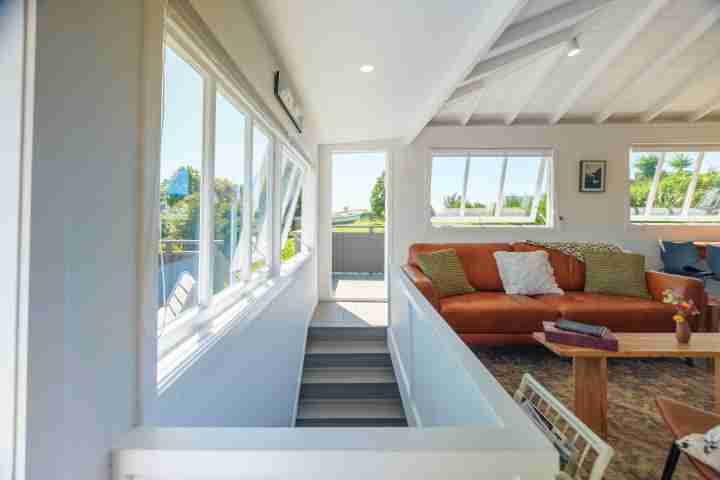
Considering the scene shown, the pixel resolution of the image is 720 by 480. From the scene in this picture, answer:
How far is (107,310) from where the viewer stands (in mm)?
676

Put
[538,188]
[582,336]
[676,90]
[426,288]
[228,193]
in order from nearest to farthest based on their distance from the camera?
[228,193] → [582,336] → [426,288] → [676,90] → [538,188]

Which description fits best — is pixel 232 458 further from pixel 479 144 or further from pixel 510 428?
pixel 479 144

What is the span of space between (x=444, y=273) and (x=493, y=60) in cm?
195

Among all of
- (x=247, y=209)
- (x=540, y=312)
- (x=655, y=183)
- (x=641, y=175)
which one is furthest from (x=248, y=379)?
(x=655, y=183)

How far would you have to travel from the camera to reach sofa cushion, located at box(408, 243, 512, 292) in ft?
11.7

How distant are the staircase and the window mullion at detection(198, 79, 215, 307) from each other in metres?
1.95

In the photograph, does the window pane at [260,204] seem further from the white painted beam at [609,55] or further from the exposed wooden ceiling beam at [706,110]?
the exposed wooden ceiling beam at [706,110]

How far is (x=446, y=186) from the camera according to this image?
15.4ft

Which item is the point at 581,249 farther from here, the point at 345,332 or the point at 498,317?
the point at 345,332

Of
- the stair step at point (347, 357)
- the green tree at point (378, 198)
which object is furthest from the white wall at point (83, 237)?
the green tree at point (378, 198)

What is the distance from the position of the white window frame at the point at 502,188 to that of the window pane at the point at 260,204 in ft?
9.02

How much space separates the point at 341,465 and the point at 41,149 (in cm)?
74

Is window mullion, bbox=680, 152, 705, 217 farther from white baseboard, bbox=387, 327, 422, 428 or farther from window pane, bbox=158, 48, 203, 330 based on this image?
window pane, bbox=158, 48, 203, 330

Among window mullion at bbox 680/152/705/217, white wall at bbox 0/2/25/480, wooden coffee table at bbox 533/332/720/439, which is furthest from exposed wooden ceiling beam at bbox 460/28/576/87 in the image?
window mullion at bbox 680/152/705/217
